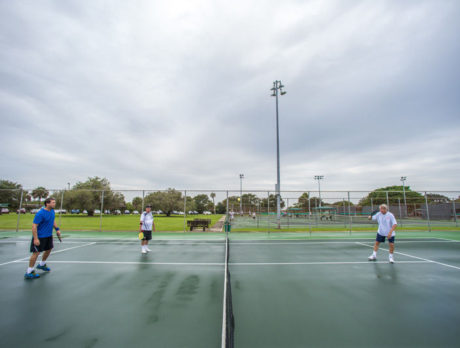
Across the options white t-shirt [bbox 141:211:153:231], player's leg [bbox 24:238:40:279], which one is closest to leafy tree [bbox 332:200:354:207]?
white t-shirt [bbox 141:211:153:231]

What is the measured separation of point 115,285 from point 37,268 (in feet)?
9.17

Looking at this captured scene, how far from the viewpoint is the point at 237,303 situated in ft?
13.1

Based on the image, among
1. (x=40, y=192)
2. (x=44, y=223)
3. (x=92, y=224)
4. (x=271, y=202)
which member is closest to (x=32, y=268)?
(x=44, y=223)

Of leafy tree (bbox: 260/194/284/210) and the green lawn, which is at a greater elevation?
leafy tree (bbox: 260/194/284/210)

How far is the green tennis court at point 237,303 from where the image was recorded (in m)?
2.93

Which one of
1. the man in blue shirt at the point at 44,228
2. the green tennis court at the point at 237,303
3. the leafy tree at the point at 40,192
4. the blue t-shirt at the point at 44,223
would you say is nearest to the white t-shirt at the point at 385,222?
the green tennis court at the point at 237,303

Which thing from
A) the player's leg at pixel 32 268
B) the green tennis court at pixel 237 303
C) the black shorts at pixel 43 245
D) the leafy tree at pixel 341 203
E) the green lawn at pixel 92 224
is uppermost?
the leafy tree at pixel 341 203

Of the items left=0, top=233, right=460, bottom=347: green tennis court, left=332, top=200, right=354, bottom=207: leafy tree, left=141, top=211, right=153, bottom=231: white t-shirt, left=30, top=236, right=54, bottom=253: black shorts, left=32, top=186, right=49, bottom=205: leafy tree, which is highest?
left=32, top=186, right=49, bottom=205: leafy tree

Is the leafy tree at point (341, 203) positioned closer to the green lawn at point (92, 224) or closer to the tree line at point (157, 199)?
the tree line at point (157, 199)

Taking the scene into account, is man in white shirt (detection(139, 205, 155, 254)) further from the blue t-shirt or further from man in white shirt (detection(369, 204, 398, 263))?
man in white shirt (detection(369, 204, 398, 263))

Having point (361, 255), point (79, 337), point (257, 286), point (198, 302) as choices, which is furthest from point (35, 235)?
point (361, 255)

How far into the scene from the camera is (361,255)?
8.20 metres

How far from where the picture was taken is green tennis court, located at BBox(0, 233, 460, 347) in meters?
2.93

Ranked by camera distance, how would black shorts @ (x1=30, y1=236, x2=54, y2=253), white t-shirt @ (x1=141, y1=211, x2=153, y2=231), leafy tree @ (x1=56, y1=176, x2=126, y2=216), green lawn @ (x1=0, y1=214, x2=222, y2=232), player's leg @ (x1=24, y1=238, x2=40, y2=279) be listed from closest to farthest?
player's leg @ (x1=24, y1=238, x2=40, y2=279)
black shorts @ (x1=30, y1=236, x2=54, y2=253)
white t-shirt @ (x1=141, y1=211, x2=153, y2=231)
green lawn @ (x1=0, y1=214, x2=222, y2=232)
leafy tree @ (x1=56, y1=176, x2=126, y2=216)
